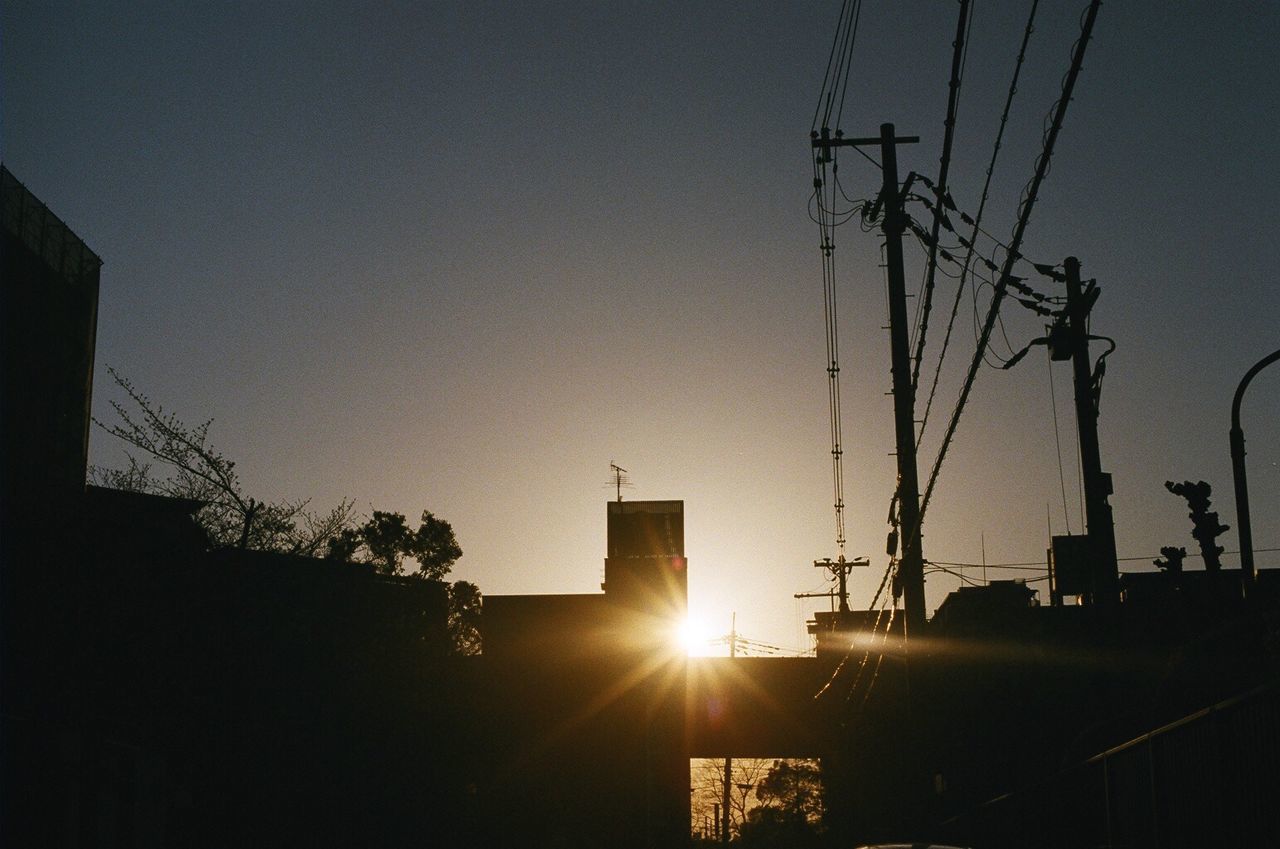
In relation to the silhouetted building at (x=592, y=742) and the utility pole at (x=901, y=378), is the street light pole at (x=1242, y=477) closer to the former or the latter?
the utility pole at (x=901, y=378)

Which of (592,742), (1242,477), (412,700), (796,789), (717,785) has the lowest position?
(717,785)

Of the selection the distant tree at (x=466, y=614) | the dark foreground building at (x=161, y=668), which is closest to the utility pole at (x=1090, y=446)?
the dark foreground building at (x=161, y=668)

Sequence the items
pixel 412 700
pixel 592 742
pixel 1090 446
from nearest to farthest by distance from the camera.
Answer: pixel 1090 446, pixel 412 700, pixel 592 742

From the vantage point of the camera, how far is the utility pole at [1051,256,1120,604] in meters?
19.6

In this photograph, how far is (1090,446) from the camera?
20125mm

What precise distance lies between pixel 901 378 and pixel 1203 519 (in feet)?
18.6

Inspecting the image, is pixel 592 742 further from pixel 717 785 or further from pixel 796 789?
pixel 717 785

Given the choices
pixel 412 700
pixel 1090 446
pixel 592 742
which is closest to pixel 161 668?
pixel 412 700

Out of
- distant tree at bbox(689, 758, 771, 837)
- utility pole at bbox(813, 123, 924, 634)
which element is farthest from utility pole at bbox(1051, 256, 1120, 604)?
distant tree at bbox(689, 758, 771, 837)

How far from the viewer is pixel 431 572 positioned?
68.4 meters

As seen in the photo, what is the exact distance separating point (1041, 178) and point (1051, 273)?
10.5 m

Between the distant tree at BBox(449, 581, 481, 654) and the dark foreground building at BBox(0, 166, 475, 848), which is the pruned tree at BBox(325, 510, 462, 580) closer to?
the distant tree at BBox(449, 581, 481, 654)

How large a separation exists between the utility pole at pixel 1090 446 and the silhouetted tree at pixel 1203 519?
1.31m

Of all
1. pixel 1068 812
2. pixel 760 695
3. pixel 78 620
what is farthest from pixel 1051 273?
pixel 760 695
